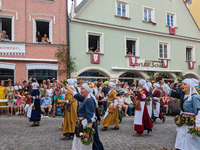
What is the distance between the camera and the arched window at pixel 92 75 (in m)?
17.7

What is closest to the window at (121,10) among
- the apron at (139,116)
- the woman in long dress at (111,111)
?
the woman in long dress at (111,111)

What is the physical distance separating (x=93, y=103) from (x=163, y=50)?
18.7 m

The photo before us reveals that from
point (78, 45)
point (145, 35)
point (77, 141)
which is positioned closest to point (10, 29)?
point (78, 45)

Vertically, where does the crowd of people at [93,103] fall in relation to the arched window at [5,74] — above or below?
below

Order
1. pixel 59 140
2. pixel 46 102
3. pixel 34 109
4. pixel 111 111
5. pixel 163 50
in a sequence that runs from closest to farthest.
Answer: pixel 59 140, pixel 111 111, pixel 34 109, pixel 46 102, pixel 163 50

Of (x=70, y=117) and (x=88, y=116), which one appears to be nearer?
(x=88, y=116)

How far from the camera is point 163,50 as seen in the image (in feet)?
72.3

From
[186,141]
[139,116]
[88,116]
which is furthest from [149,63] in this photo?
[88,116]

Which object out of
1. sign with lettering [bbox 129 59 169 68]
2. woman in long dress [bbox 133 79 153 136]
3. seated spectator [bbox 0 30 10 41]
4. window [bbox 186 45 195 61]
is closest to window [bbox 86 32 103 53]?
sign with lettering [bbox 129 59 169 68]

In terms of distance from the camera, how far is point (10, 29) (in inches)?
630

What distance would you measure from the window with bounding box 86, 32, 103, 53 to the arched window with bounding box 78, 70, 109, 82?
1.81 meters

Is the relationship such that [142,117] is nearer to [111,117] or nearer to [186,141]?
[111,117]

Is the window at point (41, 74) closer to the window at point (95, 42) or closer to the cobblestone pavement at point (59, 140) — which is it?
the window at point (95, 42)

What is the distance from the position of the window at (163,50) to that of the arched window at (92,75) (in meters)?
6.87
